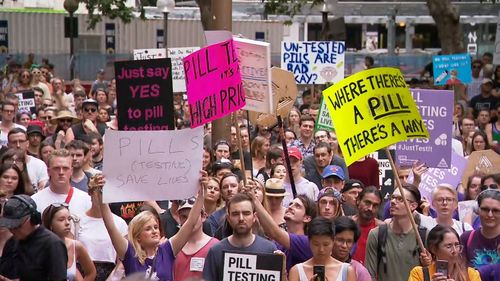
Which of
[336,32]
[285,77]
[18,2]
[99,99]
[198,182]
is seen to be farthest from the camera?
[18,2]

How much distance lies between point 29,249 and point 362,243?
9.08 ft

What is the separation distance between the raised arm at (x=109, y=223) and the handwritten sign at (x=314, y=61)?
10025mm

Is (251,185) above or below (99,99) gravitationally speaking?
above

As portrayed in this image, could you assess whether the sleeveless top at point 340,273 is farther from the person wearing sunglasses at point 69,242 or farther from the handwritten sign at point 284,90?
the handwritten sign at point 284,90

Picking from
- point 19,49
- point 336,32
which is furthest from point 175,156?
point 19,49

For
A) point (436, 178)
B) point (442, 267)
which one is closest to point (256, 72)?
point (436, 178)

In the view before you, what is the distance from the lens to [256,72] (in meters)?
9.96

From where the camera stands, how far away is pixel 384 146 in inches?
340

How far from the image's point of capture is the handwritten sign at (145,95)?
9.57 meters

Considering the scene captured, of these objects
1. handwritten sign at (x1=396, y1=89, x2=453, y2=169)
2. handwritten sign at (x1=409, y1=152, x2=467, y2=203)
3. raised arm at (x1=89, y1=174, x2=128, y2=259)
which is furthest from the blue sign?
raised arm at (x1=89, y1=174, x2=128, y2=259)

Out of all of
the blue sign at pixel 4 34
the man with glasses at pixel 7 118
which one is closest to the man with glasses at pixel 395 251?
the man with glasses at pixel 7 118

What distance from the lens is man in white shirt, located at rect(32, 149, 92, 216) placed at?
964cm

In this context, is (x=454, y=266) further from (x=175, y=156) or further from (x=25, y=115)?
(x=25, y=115)

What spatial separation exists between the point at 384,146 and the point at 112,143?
1773 mm
